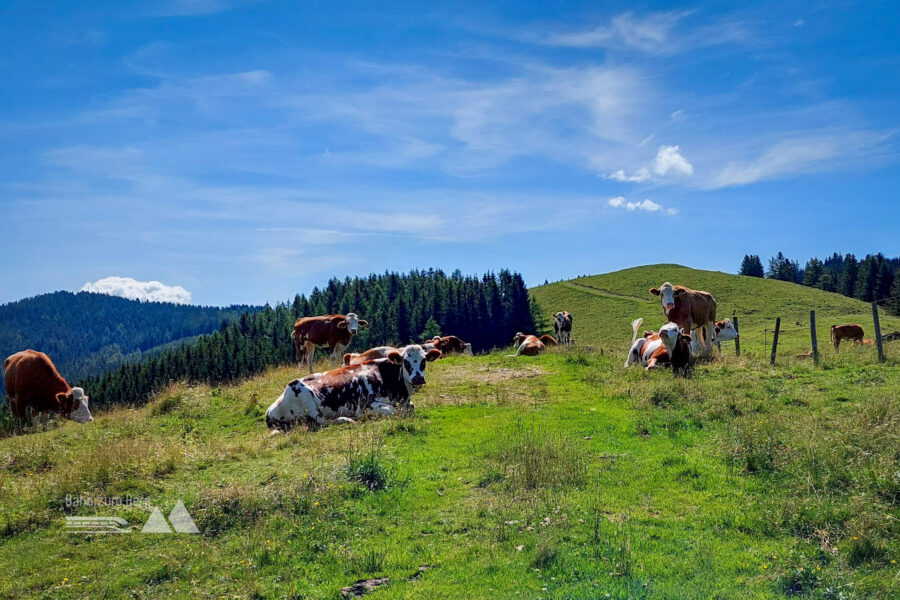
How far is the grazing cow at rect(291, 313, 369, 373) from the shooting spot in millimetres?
23109

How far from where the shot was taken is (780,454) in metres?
8.30

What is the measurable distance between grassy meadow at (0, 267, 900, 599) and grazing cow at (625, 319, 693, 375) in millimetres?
3634

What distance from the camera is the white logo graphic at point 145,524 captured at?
6988mm

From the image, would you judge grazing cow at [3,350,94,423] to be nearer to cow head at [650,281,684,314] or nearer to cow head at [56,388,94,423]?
cow head at [56,388,94,423]

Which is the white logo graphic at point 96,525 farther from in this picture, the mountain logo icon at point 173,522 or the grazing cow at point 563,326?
the grazing cow at point 563,326

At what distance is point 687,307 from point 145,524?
19376mm

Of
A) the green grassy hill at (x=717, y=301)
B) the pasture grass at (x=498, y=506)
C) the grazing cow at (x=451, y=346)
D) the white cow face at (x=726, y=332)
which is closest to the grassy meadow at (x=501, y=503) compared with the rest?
the pasture grass at (x=498, y=506)

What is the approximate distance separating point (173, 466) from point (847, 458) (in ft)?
33.3

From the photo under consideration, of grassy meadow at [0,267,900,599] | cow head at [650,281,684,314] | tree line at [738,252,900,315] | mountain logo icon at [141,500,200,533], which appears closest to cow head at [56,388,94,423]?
grassy meadow at [0,267,900,599]

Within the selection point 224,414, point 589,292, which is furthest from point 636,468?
point 589,292

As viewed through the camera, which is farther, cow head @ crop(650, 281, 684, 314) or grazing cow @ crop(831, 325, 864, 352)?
grazing cow @ crop(831, 325, 864, 352)

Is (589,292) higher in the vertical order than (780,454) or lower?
higher

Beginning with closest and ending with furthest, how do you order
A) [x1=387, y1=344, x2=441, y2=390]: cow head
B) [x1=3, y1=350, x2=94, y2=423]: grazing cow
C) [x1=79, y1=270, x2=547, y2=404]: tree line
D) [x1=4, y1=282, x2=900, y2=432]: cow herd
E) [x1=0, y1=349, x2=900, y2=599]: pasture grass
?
[x1=0, y1=349, x2=900, y2=599]: pasture grass
[x1=4, y1=282, x2=900, y2=432]: cow herd
[x1=387, y1=344, x2=441, y2=390]: cow head
[x1=3, y1=350, x2=94, y2=423]: grazing cow
[x1=79, y1=270, x2=547, y2=404]: tree line

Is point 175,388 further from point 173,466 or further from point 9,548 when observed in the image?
point 9,548
